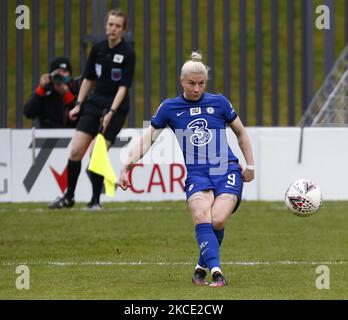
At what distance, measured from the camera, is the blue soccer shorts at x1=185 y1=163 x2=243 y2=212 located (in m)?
8.92

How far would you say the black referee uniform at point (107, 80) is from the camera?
539 inches

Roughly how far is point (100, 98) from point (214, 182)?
16.4 ft

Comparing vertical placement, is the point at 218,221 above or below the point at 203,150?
below

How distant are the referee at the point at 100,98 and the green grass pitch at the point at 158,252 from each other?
0.37 m

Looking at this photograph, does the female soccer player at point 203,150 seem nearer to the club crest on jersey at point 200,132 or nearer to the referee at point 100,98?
the club crest on jersey at point 200,132

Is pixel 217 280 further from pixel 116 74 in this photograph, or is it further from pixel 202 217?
pixel 116 74

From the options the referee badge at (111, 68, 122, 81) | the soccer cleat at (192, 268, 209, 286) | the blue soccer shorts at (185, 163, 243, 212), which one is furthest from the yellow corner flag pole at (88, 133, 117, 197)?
the soccer cleat at (192, 268, 209, 286)

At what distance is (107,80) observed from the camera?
13.8m

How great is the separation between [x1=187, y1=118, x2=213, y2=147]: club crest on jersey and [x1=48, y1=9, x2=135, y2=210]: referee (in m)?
4.59

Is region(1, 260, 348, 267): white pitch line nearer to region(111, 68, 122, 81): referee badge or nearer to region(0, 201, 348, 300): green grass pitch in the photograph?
region(0, 201, 348, 300): green grass pitch

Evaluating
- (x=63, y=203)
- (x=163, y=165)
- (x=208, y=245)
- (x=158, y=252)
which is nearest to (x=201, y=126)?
(x=208, y=245)

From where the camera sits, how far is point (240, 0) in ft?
55.0

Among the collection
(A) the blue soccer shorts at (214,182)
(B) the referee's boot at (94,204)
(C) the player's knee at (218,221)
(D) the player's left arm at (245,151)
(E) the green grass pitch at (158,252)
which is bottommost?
(B) the referee's boot at (94,204)

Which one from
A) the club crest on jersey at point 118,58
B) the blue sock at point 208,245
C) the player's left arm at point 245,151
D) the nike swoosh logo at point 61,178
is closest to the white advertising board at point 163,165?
the nike swoosh logo at point 61,178
